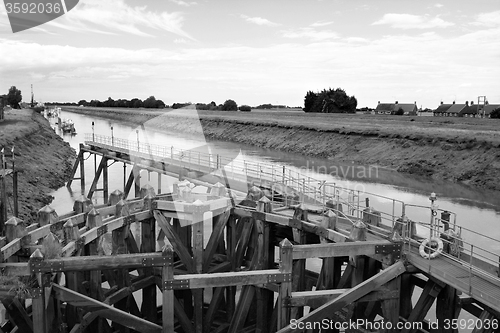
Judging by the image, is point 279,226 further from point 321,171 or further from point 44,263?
point 321,171

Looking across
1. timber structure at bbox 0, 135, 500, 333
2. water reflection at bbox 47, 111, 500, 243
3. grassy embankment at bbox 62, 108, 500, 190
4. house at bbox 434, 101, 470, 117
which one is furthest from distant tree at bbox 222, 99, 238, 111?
timber structure at bbox 0, 135, 500, 333

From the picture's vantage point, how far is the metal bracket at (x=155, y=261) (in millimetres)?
10562

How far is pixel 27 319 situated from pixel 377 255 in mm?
8101

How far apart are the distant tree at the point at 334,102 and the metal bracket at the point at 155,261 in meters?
123

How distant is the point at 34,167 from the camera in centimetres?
4328

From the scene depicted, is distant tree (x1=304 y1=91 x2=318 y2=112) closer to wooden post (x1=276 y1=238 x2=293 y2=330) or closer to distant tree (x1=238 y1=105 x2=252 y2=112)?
distant tree (x1=238 y1=105 x2=252 y2=112)

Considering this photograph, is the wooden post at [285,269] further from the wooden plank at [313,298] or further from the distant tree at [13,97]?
the distant tree at [13,97]

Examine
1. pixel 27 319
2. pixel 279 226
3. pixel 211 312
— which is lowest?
pixel 211 312

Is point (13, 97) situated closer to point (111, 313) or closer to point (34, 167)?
point (34, 167)

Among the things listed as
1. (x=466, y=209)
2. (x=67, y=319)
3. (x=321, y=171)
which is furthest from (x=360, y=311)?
(x=321, y=171)

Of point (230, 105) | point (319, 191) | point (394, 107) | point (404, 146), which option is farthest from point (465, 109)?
point (319, 191)

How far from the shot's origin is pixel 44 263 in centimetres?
1048

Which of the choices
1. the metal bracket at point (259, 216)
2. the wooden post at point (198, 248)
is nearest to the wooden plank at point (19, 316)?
the wooden post at point (198, 248)

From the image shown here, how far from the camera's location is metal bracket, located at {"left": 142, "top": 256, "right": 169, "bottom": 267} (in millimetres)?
10562
